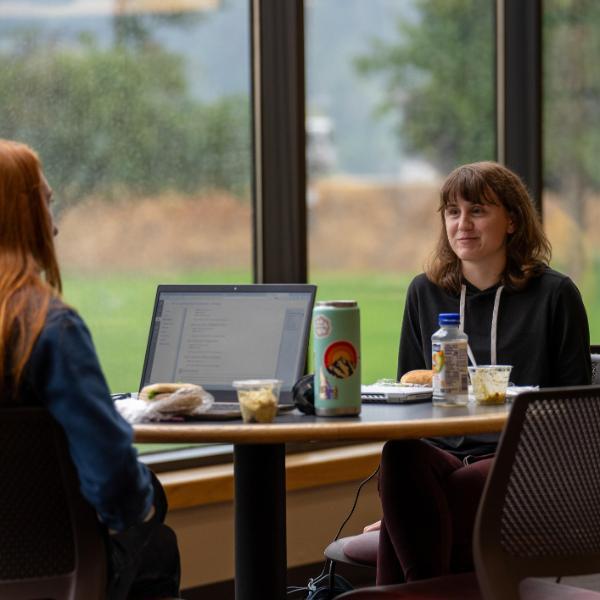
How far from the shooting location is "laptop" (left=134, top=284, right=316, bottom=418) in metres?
2.43

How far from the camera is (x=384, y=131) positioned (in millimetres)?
4559

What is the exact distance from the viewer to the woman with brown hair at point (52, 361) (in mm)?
1779

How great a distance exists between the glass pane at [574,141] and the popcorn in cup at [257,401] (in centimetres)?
311

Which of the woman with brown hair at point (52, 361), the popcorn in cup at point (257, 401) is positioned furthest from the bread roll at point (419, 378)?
the woman with brown hair at point (52, 361)

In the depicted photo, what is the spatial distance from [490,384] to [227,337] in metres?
0.54

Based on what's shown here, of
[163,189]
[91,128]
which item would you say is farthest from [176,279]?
[91,128]

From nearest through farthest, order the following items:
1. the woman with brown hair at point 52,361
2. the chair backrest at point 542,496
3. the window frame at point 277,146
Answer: the woman with brown hair at point 52,361
the chair backrest at point 542,496
the window frame at point 277,146

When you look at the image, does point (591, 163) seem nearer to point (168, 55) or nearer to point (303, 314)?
point (168, 55)

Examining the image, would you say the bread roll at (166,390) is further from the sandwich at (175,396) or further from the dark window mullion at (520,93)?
the dark window mullion at (520,93)

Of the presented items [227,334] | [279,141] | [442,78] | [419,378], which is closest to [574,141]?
[442,78]

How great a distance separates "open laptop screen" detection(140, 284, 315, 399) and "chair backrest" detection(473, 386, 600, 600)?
61cm

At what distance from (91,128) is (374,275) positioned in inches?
50.2

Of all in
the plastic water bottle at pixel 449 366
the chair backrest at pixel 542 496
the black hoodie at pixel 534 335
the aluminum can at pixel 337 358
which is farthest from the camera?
the black hoodie at pixel 534 335

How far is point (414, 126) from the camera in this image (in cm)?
466
